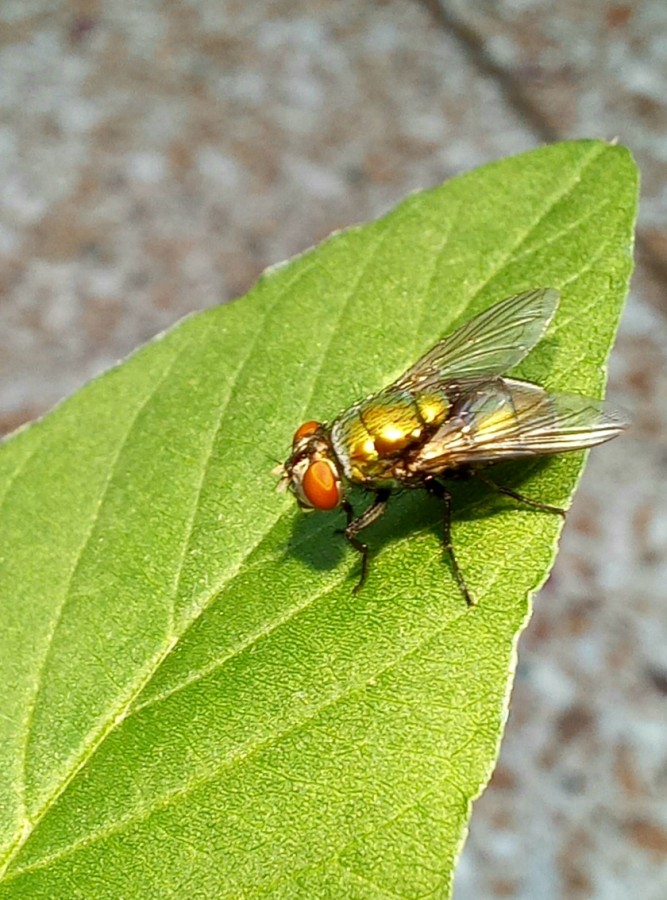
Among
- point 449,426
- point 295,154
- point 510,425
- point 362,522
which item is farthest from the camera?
point 295,154

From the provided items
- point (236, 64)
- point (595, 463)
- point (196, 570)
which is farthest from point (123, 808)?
point (236, 64)

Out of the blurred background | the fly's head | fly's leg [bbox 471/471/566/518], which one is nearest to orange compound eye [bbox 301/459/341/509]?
the fly's head

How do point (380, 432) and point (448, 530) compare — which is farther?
point (380, 432)

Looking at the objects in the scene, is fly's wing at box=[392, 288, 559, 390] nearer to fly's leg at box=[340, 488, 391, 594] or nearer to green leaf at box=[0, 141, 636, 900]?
green leaf at box=[0, 141, 636, 900]

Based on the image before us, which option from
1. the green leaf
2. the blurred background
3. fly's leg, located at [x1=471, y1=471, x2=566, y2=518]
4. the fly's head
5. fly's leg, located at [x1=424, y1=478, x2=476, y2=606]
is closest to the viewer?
the green leaf

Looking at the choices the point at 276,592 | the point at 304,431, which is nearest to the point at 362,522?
the point at 304,431

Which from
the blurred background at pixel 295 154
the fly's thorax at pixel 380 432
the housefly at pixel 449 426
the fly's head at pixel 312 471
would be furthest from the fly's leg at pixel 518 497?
the blurred background at pixel 295 154

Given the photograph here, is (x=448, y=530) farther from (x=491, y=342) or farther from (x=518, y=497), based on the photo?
(x=491, y=342)

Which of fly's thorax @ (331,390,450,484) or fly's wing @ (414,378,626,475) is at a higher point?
fly's thorax @ (331,390,450,484)
